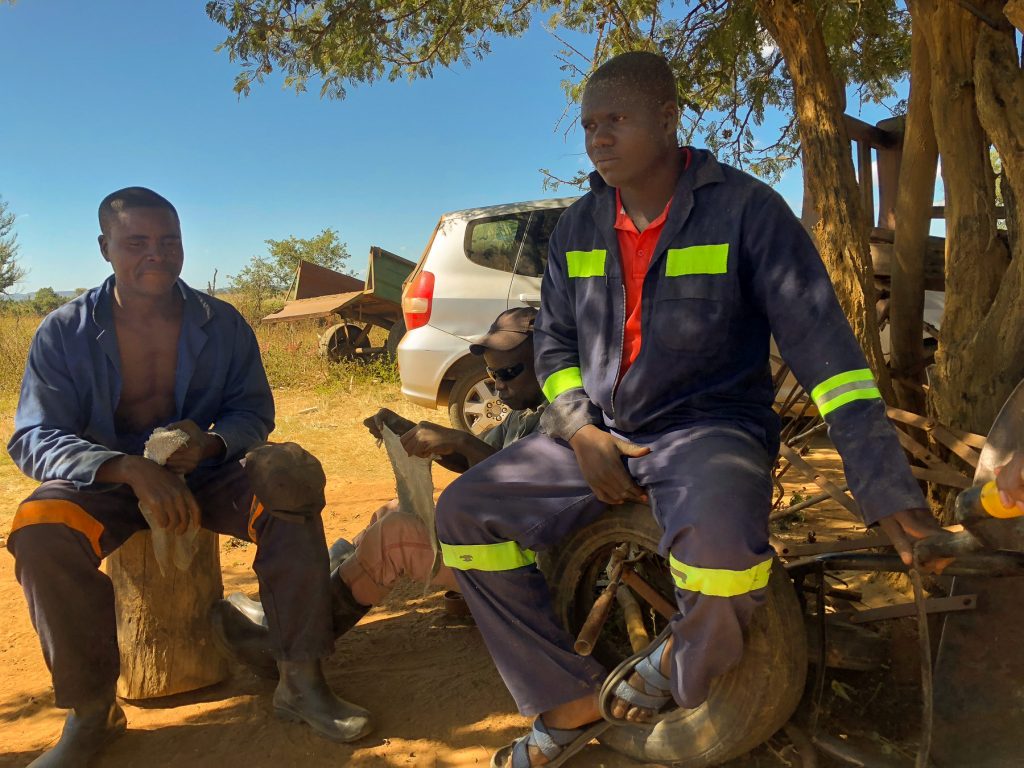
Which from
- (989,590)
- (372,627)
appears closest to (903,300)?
(989,590)

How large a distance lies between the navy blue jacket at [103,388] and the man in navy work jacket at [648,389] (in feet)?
4.01

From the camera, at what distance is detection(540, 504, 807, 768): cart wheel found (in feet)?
6.89

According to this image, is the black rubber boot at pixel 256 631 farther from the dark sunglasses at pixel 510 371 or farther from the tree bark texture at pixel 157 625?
the dark sunglasses at pixel 510 371

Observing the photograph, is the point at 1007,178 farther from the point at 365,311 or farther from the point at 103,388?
the point at 365,311

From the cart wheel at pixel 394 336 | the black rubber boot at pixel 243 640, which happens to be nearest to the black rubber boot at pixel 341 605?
the black rubber boot at pixel 243 640

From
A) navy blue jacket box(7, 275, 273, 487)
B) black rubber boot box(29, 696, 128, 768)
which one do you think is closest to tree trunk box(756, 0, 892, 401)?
navy blue jacket box(7, 275, 273, 487)

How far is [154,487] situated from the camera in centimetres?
271

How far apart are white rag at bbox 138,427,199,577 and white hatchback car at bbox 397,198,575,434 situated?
12.8 ft

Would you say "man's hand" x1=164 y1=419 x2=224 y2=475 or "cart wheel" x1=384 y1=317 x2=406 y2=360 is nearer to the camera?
"man's hand" x1=164 y1=419 x2=224 y2=475

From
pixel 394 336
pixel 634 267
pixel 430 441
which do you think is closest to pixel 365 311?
pixel 394 336

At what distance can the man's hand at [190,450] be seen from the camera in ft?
9.30

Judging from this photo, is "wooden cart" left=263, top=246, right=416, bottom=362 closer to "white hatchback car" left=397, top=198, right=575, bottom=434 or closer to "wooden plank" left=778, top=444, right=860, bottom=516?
"white hatchback car" left=397, top=198, right=575, bottom=434

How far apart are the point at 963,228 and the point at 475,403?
419cm

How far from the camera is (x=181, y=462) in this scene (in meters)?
2.85
